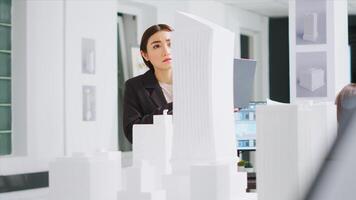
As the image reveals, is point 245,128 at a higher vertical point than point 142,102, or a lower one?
lower

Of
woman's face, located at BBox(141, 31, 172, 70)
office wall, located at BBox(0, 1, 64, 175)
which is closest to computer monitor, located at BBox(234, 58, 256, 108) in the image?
woman's face, located at BBox(141, 31, 172, 70)

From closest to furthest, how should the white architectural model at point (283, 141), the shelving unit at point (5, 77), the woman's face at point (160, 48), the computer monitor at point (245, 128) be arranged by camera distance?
the white architectural model at point (283, 141) → the woman's face at point (160, 48) → the computer monitor at point (245, 128) → the shelving unit at point (5, 77)

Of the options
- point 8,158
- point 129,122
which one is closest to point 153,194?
point 129,122

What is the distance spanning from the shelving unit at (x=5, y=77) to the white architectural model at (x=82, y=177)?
17.5ft

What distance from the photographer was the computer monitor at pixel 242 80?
2279mm

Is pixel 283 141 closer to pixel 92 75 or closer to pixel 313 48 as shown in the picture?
pixel 313 48

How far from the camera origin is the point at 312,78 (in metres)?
6.65

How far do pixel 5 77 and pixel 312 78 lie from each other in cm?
292

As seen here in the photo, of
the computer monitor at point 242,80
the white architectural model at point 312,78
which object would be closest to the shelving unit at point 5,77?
the white architectural model at point 312,78

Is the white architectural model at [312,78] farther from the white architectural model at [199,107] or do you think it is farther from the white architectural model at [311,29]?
the white architectural model at [199,107]

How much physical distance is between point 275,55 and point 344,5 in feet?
17.5

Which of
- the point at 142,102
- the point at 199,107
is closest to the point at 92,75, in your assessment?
the point at 142,102

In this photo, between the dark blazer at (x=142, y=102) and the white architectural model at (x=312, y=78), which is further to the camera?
the white architectural model at (x=312, y=78)

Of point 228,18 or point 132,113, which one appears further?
point 228,18
